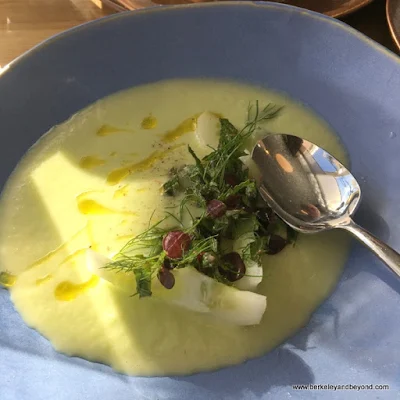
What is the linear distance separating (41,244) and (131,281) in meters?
0.21

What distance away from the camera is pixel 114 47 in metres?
1.21

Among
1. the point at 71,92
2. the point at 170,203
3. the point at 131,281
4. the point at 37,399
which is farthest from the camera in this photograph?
the point at 71,92

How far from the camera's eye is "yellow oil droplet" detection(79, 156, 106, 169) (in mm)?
1164

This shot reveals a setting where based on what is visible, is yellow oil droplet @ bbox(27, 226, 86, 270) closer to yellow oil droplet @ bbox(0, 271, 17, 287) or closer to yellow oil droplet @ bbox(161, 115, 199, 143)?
yellow oil droplet @ bbox(0, 271, 17, 287)

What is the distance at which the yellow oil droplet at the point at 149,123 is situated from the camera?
3.97 ft

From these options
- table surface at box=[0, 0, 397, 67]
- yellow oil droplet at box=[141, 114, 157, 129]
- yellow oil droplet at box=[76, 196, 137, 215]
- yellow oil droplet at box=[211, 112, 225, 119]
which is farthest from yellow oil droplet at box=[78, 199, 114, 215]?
table surface at box=[0, 0, 397, 67]

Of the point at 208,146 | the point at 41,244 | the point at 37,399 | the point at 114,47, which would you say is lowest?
the point at 37,399

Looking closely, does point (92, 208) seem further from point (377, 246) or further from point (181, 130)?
point (377, 246)

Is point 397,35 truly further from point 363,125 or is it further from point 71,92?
point 71,92

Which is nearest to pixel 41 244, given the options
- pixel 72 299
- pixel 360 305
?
pixel 72 299

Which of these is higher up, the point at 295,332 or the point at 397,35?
the point at 397,35

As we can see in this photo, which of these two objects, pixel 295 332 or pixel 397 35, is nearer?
pixel 295 332

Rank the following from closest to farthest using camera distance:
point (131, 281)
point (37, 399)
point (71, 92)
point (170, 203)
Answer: point (37, 399), point (131, 281), point (170, 203), point (71, 92)

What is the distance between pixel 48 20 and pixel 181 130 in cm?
50
